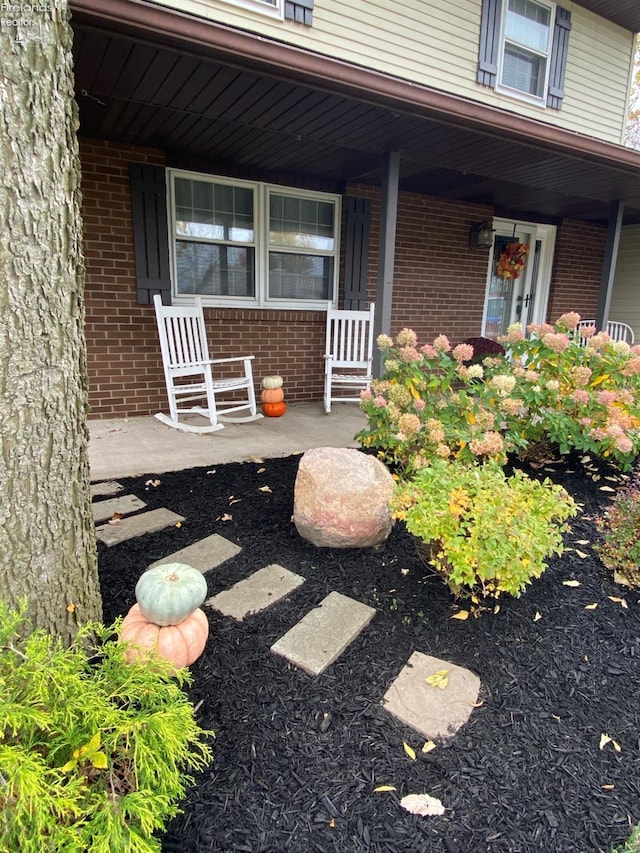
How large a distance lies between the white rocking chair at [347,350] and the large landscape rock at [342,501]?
2474mm

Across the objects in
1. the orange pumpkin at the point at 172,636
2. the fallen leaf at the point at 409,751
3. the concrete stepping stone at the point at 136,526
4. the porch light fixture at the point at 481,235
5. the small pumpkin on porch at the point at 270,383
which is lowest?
the fallen leaf at the point at 409,751

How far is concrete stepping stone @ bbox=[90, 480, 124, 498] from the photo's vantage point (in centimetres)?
254

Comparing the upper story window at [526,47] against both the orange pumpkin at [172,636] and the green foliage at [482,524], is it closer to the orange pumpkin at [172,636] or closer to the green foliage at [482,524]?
the green foliage at [482,524]

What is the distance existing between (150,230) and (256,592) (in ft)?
11.3

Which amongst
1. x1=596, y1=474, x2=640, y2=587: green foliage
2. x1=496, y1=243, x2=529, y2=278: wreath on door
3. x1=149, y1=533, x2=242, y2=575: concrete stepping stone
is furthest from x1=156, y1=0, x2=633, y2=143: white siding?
x1=596, y1=474, x2=640, y2=587: green foliage

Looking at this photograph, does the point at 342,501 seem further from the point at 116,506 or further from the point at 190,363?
the point at 190,363

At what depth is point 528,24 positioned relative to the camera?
5.39 metres

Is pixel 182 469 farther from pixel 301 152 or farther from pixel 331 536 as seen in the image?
pixel 301 152

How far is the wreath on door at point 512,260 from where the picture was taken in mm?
6281

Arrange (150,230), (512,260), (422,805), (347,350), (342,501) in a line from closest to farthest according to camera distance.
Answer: (422,805)
(342,501)
(150,230)
(347,350)
(512,260)

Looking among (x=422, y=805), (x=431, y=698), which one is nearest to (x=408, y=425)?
(x=431, y=698)

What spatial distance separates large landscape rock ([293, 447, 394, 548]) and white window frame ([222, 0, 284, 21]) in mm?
3843

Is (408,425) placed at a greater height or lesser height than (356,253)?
lesser

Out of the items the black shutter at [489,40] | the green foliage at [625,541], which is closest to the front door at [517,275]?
the black shutter at [489,40]
